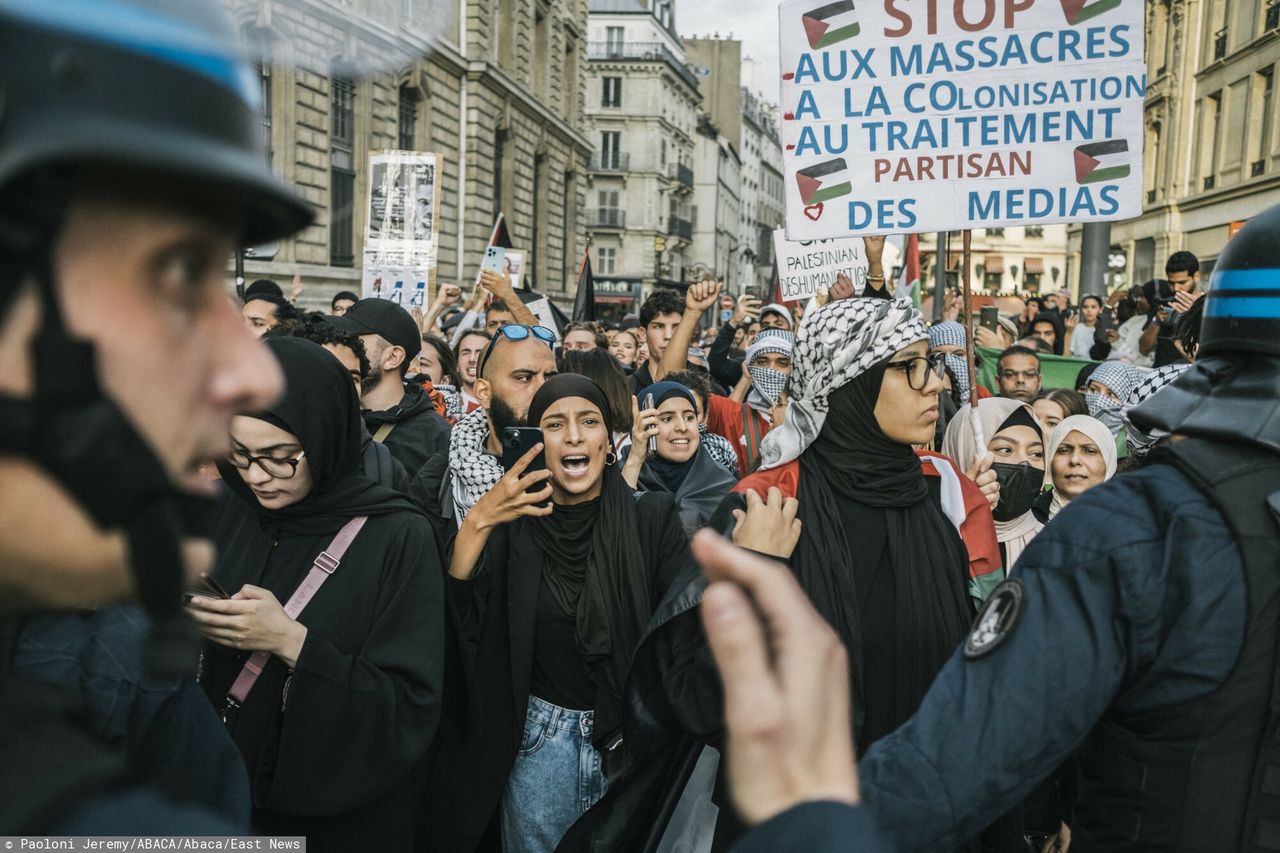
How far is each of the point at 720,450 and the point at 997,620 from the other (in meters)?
4.61

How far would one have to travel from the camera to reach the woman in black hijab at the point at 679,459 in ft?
17.9

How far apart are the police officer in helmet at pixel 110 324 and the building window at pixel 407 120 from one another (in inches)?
1047

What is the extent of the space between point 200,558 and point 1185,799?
1.43 meters

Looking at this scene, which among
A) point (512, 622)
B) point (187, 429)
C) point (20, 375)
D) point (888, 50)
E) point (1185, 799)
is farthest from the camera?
point (888, 50)

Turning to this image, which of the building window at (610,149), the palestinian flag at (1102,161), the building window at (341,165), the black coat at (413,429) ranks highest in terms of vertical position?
the building window at (610,149)

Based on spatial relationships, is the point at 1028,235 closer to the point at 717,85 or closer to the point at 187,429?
the point at 717,85

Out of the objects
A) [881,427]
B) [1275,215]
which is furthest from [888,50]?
[1275,215]

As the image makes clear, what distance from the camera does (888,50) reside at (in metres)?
4.65

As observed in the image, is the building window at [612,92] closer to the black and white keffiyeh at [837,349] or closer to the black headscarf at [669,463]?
the black headscarf at [669,463]

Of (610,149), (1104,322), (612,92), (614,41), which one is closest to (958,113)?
(1104,322)

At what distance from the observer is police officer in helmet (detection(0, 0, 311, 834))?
75 centimetres

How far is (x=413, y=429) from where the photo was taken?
219 inches

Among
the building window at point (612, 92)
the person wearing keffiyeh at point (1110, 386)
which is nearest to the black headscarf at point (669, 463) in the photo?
the person wearing keffiyeh at point (1110, 386)

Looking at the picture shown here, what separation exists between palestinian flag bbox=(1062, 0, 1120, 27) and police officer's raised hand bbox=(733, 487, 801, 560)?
2698mm
